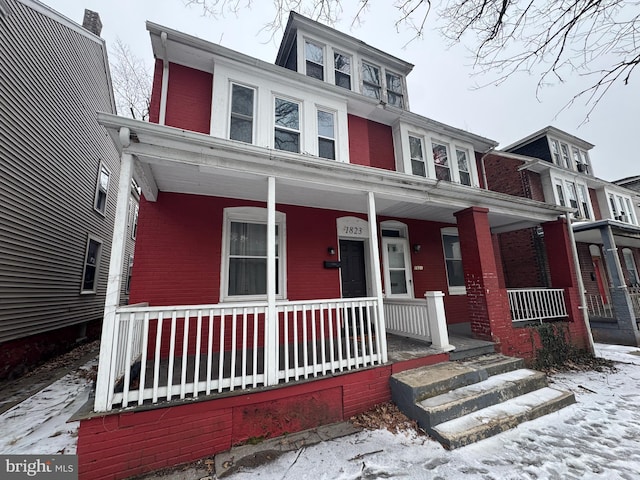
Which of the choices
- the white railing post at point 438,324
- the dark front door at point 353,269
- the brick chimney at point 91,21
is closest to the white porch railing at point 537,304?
the white railing post at point 438,324

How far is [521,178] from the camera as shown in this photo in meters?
10.4

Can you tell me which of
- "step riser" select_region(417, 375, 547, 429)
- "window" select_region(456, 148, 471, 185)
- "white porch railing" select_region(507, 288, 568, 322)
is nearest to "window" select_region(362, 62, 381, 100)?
"window" select_region(456, 148, 471, 185)

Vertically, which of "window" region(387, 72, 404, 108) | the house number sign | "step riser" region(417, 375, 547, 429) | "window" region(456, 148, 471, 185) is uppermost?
"window" region(387, 72, 404, 108)

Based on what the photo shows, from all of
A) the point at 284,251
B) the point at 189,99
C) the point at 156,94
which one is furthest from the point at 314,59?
the point at 284,251

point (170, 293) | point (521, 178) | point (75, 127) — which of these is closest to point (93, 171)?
point (75, 127)

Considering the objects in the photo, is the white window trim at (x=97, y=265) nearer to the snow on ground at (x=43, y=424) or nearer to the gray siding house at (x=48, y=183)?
the gray siding house at (x=48, y=183)

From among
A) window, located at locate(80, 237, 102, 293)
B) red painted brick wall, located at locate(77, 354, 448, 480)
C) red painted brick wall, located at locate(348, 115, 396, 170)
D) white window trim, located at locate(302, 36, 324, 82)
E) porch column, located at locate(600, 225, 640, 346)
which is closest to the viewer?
red painted brick wall, located at locate(77, 354, 448, 480)

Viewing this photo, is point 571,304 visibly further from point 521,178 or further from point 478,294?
point 521,178

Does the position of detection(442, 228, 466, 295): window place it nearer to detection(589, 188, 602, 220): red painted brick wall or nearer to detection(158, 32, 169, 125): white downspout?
detection(158, 32, 169, 125): white downspout

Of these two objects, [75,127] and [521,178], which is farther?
[521,178]

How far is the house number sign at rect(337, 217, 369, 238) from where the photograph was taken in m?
6.05

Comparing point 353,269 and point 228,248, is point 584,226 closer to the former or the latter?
point 353,269

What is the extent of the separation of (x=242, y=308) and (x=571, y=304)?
7.65 m

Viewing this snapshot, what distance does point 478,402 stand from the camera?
11.4ft
